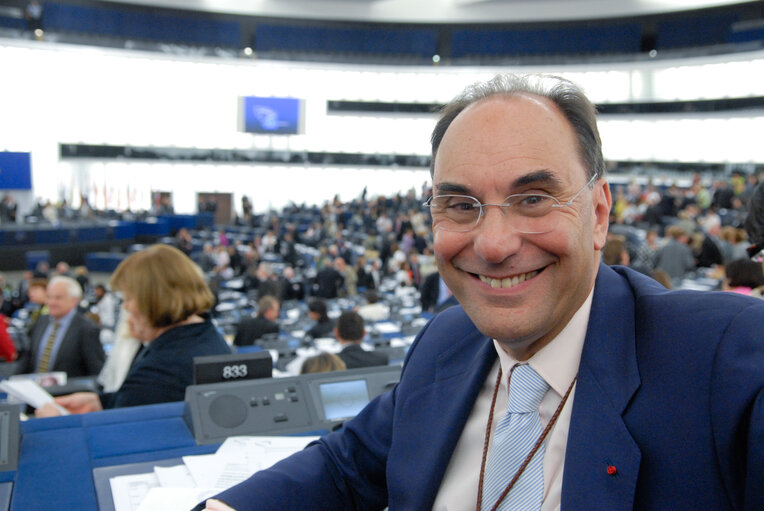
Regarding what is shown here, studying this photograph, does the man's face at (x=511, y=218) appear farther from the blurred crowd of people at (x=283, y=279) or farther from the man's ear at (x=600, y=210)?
the blurred crowd of people at (x=283, y=279)

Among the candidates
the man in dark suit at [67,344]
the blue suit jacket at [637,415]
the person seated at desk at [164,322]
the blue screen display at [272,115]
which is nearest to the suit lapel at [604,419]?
the blue suit jacket at [637,415]

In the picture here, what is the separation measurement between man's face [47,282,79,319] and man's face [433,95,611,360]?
185 inches

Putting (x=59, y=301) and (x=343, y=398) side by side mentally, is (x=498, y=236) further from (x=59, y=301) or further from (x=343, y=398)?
(x=59, y=301)

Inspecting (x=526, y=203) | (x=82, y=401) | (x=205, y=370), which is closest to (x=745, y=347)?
(x=526, y=203)

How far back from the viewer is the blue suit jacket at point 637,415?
94cm

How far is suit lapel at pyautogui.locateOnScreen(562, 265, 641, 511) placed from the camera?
3.27 feet

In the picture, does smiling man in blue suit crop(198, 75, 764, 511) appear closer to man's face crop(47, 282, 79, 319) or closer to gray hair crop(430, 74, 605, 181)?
gray hair crop(430, 74, 605, 181)

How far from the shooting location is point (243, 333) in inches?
311

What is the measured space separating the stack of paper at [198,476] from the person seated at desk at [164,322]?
0.84m

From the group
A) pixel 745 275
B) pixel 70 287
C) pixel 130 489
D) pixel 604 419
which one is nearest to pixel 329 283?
pixel 70 287

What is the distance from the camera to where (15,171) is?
22.2 meters

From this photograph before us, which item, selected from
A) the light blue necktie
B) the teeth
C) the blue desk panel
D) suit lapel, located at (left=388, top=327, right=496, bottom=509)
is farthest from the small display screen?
the teeth

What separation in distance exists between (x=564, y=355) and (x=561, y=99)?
16.9 inches

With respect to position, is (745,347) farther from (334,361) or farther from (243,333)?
(243,333)
